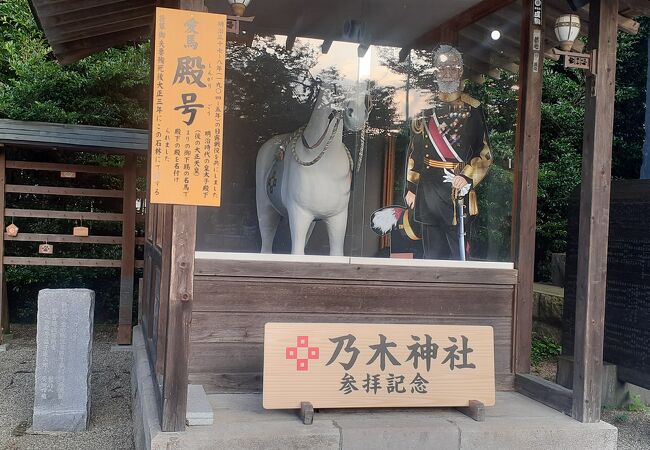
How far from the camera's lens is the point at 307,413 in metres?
3.74

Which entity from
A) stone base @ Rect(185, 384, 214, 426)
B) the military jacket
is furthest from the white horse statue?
stone base @ Rect(185, 384, 214, 426)

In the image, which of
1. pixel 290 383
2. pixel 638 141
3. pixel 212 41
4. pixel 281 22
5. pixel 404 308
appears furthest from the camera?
pixel 638 141

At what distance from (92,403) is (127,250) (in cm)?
293

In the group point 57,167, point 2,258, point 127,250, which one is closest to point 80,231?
point 127,250

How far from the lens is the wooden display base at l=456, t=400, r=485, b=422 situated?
3977 mm

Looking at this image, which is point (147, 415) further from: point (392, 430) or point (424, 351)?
point (424, 351)

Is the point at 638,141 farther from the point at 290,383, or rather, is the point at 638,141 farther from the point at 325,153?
the point at 290,383

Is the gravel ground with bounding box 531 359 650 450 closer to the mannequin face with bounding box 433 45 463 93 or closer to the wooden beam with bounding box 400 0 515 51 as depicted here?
the mannequin face with bounding box 433 45 463 93

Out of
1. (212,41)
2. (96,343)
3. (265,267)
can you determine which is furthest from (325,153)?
(96,343)

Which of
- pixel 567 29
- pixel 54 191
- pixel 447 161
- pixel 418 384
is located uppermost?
pixel 567 29

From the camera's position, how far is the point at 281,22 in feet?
17.2

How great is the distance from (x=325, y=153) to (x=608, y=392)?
333cm

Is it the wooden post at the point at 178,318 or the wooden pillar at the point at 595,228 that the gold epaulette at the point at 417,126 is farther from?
the wooden post at the point at 178,318

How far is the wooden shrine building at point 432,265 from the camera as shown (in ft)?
13.6
